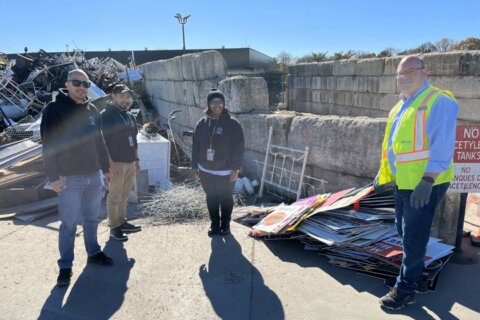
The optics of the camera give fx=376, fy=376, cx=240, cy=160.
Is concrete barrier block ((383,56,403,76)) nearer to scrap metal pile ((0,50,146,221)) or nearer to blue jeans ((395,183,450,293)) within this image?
scrap metal pile ((0,50,146,221))

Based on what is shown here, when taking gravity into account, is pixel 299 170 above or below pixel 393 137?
below

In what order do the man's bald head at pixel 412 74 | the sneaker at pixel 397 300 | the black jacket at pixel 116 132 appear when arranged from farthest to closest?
the black jacket at pixel 116 132 → the sneaker at pixel 397 300 → the man's bald head at pixel 412 74

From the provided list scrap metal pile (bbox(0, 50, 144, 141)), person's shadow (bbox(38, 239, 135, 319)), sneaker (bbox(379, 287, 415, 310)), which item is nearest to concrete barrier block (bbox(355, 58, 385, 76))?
scrap metal pile (bbox(0, 50, 144, 141))

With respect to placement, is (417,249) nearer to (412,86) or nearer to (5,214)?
(412,86)

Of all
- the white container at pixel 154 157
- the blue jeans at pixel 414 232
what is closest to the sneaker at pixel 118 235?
the white container at pixel 154 157

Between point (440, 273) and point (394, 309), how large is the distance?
82cm

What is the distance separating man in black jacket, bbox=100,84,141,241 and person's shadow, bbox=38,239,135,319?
69cm

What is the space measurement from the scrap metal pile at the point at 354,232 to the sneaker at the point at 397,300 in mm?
310

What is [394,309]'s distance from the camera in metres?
2.89

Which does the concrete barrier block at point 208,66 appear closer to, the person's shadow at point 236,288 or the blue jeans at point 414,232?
the person's shadow at point 236,288

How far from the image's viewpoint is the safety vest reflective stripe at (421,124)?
8.53 ft

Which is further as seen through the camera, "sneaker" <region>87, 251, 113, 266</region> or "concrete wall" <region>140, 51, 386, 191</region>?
"concrete wall" <region>140, 51, 386, 191</region>

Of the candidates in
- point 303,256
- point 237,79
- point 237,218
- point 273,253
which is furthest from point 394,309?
point 237,79

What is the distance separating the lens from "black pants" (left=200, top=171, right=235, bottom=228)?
4.43 metres
